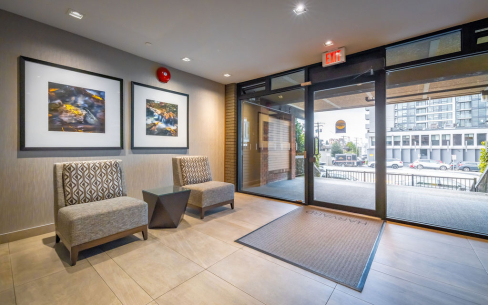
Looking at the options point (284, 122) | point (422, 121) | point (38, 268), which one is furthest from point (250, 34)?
point (38, 268)

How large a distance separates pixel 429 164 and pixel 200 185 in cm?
413

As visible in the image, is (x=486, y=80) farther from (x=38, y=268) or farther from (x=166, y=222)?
(x=38, y=268)

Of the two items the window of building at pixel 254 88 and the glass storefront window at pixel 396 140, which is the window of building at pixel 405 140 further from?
the window of building at pixel 254 88

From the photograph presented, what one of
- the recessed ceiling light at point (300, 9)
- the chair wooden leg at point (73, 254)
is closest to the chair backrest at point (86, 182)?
the chair wooden leg at point (73, 254)

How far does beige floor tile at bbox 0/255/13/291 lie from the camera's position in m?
1.81

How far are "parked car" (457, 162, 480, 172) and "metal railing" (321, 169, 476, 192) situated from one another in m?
0.32

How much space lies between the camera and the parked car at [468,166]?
3.35 m

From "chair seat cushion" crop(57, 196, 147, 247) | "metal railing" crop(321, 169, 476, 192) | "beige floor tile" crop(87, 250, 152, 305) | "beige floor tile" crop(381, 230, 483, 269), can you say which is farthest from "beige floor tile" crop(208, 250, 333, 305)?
"metal railing" crop(321, 169, 476, 192)

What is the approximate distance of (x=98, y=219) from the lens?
7.50 ft

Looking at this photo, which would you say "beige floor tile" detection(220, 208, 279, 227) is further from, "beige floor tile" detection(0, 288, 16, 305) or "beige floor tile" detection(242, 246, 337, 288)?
"beige floor tile" detection(0, 288, 16, 305)

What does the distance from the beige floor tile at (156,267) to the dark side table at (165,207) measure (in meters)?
0.54

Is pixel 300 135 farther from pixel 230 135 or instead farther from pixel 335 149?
pixel 230 135

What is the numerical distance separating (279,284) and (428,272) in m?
1.47

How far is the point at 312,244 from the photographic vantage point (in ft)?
8.58
